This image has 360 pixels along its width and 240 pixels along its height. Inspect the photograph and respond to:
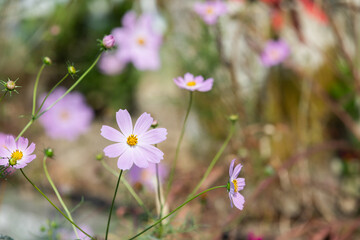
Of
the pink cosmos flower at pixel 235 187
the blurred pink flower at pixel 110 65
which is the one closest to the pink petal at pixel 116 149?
the pink cosmos flower at pixel 235 187

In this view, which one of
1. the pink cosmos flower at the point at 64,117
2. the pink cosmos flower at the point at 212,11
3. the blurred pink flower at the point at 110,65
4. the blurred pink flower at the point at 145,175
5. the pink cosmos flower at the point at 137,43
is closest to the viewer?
the blurred pink flower at the point at 145,175

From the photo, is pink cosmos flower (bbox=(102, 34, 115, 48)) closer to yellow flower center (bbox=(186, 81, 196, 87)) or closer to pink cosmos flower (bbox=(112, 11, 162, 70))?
yellow flower center (bbox=(186, 81, 196, 87))

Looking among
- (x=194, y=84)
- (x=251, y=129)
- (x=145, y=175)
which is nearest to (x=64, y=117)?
(x=145, y=175)

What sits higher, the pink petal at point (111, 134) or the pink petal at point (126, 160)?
the pink petal at point (111, 134)

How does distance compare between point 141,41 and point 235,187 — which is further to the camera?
point 141,41

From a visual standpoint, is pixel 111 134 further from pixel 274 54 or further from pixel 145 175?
pixel 274 54

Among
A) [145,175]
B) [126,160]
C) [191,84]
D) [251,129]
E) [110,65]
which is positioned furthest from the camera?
[110,65]

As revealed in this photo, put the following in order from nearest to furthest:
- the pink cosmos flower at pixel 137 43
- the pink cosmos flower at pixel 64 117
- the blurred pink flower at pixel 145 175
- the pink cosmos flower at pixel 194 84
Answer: the pink cosmos flower at pixel 194 84 < the blurred pink flower at pixel 145 175 < the pink cosmos flower at pixel 137 43 < the pink cosmos flower at pixel 64 117

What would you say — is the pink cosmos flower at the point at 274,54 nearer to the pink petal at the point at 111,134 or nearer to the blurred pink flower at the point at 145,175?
the blurred pink flower at the point at 145,175
